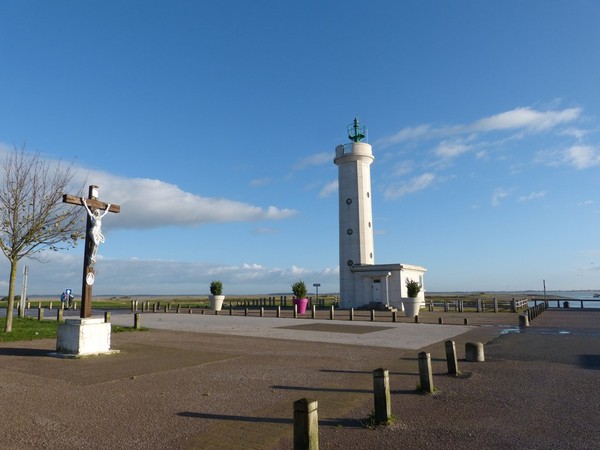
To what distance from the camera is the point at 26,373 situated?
9203 mm

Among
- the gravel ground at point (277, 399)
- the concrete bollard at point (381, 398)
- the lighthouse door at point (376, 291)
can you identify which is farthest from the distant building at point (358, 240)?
the concrete bollard at point (381, 398)

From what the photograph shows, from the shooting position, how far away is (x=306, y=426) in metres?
4.54

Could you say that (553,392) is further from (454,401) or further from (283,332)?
(283,332)

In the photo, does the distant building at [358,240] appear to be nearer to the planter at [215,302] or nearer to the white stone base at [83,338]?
the planter at [215,302]

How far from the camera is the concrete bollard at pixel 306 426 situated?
14.8ft

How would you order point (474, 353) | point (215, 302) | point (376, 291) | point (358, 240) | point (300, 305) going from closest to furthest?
1. point (474, 353)
2. point (300, 305)
3. point (215, 302)
4. point (376, 291)
5. point (358, 240)

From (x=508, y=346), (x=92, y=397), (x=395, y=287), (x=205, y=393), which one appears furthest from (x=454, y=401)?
(x=395, y=287)

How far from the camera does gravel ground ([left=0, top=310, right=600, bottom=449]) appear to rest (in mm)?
5465

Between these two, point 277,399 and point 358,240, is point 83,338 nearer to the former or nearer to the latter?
point 277,399

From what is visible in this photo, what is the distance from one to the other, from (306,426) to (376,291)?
33324 mm

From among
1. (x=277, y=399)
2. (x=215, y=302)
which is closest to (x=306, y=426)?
(x=277, y=399)

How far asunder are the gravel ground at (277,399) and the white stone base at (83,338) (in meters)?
0.51

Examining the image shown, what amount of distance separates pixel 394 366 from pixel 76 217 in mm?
13511

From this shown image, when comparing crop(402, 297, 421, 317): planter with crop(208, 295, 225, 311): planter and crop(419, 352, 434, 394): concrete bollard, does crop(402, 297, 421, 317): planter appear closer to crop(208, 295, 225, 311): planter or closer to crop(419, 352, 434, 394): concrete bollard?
crop(208, 295, 225, 311): planter
